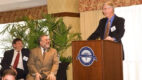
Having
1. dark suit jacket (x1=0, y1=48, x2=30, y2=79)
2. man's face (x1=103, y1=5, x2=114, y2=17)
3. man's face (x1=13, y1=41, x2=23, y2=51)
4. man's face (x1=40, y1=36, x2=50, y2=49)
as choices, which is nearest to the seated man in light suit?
man's face (x1=40, y1=36, x2=50, y2=49)

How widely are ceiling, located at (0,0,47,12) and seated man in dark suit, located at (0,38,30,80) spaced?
3.81 meters

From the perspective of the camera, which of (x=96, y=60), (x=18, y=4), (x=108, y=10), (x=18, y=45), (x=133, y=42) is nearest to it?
(x=96, y=60)

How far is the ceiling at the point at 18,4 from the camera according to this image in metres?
9.47

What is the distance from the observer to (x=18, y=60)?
582cm

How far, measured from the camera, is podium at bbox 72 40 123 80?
3834mm

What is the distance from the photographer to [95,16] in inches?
309

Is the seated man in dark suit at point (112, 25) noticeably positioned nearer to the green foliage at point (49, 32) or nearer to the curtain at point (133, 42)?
the green foliage at point (49, 32)

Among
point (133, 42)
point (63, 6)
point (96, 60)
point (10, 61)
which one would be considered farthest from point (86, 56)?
point (63, 6)

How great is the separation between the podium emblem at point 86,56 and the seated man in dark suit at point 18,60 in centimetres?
198

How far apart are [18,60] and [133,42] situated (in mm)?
2979

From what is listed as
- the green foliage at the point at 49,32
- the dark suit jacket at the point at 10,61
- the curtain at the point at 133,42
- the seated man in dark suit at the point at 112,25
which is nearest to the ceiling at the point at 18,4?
the green foliage at the point at 49,32

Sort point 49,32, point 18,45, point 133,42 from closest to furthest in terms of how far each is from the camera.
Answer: point 18,45 → point 49,32 → point 133,42

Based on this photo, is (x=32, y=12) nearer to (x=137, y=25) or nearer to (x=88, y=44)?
(x=137, y=25)

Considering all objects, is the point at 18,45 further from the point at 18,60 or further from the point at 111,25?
the point at 111,25
